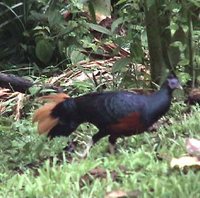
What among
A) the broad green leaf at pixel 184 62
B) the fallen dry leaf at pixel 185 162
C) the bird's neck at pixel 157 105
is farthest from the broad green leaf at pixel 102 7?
the fallen dry leaf at pixel 185 162

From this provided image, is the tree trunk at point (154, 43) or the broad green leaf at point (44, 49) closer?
the tree trunk at point (154, 43)

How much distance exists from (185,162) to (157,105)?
2.28 ft

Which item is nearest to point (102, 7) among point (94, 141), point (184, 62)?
point (184, 62)

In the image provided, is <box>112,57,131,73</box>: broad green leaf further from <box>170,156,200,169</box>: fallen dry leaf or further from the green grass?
<box>170,156,200,169</box>: fallen dry leaf

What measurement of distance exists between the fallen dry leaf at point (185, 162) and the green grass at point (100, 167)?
1.3 inches

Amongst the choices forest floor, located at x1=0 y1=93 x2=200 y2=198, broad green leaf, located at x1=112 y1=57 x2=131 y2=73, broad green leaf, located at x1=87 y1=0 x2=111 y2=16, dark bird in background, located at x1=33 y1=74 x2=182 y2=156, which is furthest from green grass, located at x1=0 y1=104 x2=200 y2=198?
broad green leaf, located at x1=87 y1=0 x2=111 y2=16

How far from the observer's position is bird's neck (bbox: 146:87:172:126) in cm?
423

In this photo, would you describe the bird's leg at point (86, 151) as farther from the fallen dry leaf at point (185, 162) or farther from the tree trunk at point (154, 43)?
the tree trunk at point (154, 43)

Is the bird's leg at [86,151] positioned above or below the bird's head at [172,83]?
below

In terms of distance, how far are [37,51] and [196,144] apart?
4685mm

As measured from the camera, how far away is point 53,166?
13.3ft

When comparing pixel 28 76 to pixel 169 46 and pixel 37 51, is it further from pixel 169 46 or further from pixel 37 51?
pixel 169 46

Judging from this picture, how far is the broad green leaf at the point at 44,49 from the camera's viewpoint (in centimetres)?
833

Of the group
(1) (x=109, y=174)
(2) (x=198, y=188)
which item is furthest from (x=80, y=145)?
(2) (x=198, y=188)
